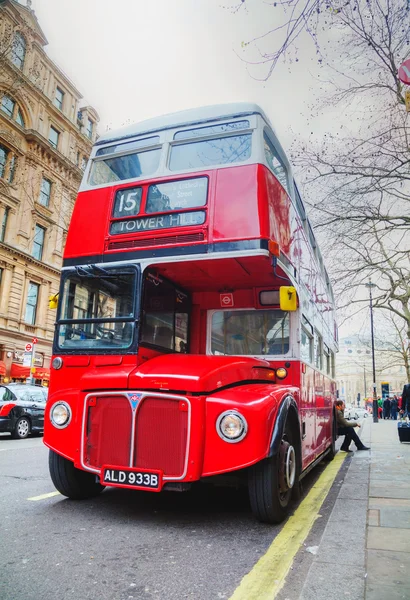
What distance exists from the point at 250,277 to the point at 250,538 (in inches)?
111

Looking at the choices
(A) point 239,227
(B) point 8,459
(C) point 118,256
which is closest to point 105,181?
(C) point 118,256

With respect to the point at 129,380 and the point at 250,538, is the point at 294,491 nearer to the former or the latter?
the point at 250,538

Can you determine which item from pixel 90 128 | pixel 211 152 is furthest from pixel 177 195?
pixel 90 128

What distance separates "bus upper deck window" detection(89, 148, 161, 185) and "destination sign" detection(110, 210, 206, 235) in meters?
0.62

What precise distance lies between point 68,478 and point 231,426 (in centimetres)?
197

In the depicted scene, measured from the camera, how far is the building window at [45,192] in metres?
30.0

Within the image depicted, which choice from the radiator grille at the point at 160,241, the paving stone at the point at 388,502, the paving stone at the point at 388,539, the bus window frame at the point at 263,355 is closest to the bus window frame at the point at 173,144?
the radiator grille at the point at 160,241

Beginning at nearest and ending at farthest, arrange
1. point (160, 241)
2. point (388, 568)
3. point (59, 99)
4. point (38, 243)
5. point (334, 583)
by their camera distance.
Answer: point (334, 583)
point (388, 568)
point (160, 241)
point (38, 243)
point (59, 99)

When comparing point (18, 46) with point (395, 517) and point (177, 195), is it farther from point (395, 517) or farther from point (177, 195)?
point (395, 517)

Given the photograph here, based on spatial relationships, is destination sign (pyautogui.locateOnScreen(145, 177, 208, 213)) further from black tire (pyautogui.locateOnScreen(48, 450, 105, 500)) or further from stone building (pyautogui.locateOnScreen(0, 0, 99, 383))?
stone building (pyautogui.locateOnScreen(0, 0, 99, 383))

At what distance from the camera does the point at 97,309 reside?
193 inches

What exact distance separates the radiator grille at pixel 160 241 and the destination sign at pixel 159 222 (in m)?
0.13

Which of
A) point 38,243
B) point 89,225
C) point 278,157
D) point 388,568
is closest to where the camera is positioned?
point 388,568

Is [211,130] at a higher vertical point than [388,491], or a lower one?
higher
